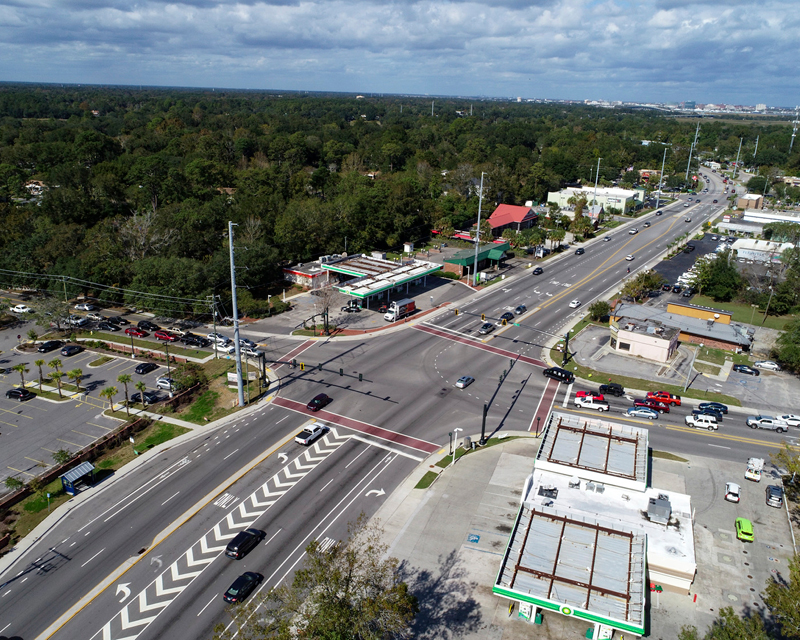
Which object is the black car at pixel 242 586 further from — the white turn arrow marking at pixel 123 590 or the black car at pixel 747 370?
the black car at pixel 747 370

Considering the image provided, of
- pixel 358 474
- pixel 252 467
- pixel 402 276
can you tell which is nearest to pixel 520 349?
pixel 402 276

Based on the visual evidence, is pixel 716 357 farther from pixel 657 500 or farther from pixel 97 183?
pixel 97 183

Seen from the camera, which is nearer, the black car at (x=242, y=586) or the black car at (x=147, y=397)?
the black car at (x=242, y=586)

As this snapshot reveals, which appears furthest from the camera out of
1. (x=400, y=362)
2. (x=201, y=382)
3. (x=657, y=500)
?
(x=400, y=362)

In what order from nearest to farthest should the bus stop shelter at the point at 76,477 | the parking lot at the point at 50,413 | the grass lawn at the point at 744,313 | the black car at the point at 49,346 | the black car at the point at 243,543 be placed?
the black car at the point at 243,543 < the bus stop shelter at the point at 76,477 < the parking lot at the point at 50,413 < the black car at the point at 49,346 < the grass lawn at the point at 744,313

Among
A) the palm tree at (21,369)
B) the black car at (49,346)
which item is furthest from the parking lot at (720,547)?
the black car at (49,346)

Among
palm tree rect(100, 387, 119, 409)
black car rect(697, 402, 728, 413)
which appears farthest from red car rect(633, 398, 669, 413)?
palm tree rect(100, 387, 119, 409)
